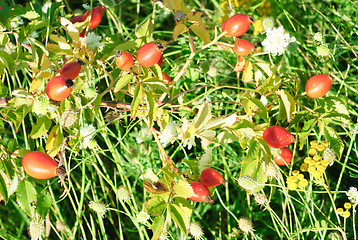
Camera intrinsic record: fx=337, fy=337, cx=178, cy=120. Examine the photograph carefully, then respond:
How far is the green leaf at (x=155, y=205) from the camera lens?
0.66 m

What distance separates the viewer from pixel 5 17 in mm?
736

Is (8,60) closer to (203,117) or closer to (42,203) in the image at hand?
(42,203)

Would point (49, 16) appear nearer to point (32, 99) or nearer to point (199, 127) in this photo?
point (32, 99)

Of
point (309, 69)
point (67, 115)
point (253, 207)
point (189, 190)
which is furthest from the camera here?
point (309, 69)

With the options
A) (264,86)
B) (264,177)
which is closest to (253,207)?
(264,177)

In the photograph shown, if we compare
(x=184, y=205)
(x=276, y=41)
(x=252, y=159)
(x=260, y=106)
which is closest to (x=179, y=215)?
(x=184, y=205)

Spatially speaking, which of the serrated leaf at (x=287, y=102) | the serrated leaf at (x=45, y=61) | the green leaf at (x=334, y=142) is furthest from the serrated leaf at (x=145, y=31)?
the green leaf at (x=334, y=142)

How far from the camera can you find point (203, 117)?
0.68m

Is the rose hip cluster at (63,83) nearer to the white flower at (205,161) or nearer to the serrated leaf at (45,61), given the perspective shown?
the serrated leaf at (45,61)

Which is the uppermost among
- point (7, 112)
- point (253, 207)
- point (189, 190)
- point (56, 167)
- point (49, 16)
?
point (49, 16)

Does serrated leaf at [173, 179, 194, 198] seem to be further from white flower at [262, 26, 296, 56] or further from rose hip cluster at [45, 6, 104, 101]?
white flower at [262, 26, 296, 56]

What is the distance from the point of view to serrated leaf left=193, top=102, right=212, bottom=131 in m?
0.68

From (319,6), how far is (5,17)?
121 centimetres

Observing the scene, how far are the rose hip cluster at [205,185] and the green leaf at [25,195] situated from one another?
335mm
